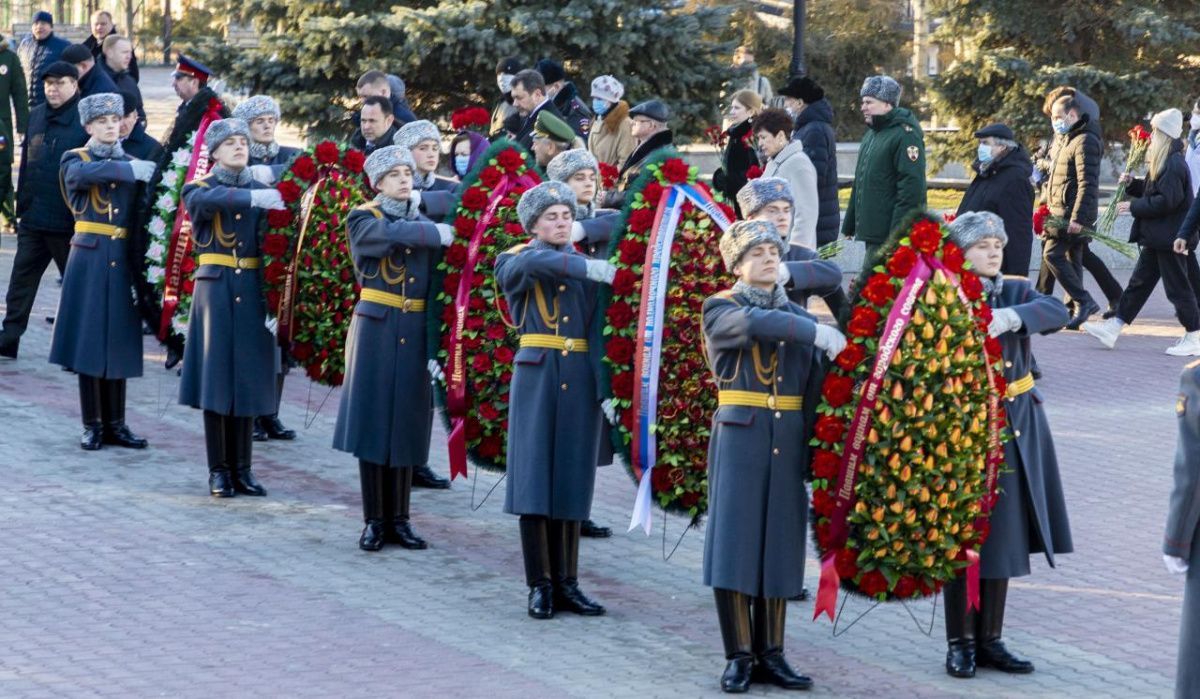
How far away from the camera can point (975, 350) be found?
256 inches

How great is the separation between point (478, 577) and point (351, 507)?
1.51 meters

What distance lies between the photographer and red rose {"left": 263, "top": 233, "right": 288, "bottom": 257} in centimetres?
929

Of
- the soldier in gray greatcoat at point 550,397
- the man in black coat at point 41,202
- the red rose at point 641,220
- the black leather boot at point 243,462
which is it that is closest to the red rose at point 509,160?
the soldier in gray greatcoat at point 550,397

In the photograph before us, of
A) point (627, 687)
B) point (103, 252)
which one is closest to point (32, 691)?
point (627, 687)

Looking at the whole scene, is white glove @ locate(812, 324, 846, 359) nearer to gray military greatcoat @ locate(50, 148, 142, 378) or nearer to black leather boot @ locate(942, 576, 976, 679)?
black leather boot @ locate(942, 576, 976, 679)

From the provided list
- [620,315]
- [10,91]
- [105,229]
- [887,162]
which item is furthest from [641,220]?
[10,91]

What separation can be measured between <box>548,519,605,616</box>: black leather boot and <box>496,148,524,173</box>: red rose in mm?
1739

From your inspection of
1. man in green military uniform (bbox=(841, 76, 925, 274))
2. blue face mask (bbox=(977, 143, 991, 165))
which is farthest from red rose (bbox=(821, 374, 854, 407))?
blue face mask (bbox=(977, 143, 991, 165))

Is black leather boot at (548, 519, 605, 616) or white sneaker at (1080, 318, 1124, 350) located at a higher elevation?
white sneaker at (1080, 318, 1124, 350)

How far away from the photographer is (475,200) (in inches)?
332

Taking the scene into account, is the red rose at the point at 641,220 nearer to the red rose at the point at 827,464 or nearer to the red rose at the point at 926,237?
the red rose at the point at 926,237

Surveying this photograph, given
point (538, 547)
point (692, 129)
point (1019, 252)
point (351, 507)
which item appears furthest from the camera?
point (692, 129)

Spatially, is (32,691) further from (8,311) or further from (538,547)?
(8,311)

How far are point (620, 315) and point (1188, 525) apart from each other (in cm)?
261
